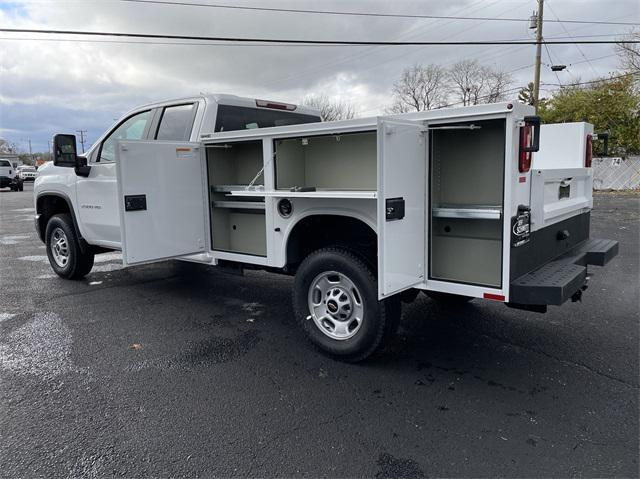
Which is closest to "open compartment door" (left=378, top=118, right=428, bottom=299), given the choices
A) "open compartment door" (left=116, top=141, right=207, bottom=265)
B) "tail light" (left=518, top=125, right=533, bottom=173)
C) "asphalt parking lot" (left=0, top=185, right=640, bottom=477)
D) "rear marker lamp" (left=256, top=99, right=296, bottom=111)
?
"tail light" (left=518, top=125, right=533, bottom=173)

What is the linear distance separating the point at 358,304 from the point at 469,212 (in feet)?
3.66

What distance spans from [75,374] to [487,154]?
3.59m

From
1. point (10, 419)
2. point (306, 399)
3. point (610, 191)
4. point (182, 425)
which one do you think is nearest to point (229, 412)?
point (182, 425)

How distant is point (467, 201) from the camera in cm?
353

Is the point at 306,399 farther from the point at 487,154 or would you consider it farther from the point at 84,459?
the point at 487,154

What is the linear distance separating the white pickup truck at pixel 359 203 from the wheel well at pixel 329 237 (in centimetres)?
1

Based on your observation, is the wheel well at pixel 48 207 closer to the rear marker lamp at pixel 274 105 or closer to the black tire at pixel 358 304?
the rear marker lamp at pixel 274 105

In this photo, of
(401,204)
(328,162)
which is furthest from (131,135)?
(401,204)

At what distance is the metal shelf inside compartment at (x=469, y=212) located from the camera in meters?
3.30

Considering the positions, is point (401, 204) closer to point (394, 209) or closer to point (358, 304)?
point (394, 209)

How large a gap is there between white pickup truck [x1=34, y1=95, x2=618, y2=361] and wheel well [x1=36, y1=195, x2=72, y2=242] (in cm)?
134

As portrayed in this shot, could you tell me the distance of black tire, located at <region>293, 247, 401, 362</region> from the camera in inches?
145

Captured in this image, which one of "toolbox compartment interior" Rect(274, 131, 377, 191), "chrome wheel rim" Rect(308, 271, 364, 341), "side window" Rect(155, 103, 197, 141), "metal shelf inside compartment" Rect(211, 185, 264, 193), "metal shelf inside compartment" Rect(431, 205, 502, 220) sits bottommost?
"chrome wheel rim" Rect(308, 271, 364, 341)

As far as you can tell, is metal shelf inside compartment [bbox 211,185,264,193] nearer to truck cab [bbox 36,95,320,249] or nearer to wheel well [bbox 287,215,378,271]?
truck cab [bbox 36,95,320,249]
